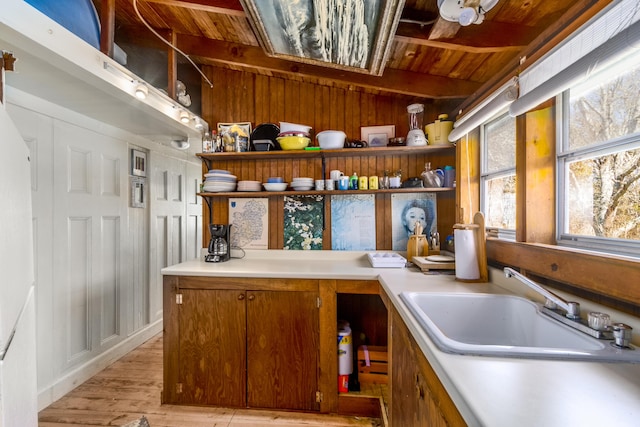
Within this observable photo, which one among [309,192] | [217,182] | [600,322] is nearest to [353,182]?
[309,192]

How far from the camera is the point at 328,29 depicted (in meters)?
1.53

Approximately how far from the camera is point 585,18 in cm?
92

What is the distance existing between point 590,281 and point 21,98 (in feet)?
9.68

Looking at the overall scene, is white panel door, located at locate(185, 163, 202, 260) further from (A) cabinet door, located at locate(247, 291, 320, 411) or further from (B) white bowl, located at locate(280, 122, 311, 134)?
(A) cabinet door, located at locate(247, 291, 320, 411)

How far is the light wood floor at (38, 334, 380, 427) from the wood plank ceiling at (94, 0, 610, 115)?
225cm

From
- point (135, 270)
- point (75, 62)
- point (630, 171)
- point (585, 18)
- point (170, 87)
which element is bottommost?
point (135, 270)

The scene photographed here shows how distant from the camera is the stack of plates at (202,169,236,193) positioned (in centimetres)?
231

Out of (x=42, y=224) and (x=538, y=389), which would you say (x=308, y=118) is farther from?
(x=538, y=389)

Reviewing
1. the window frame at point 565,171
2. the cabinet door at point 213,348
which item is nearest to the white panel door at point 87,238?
the cabinet door at point 213,348

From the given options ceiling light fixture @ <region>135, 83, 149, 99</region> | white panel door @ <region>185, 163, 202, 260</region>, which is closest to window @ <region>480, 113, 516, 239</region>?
ceiling light fixture @ <region>135, 83, 149, 99</region>

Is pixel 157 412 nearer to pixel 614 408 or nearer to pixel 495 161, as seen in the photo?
pixel 614 408

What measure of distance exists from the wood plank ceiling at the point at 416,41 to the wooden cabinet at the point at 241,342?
1585mm

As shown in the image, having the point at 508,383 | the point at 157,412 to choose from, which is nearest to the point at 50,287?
the point at 157,412

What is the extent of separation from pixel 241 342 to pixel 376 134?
186 centimetres
